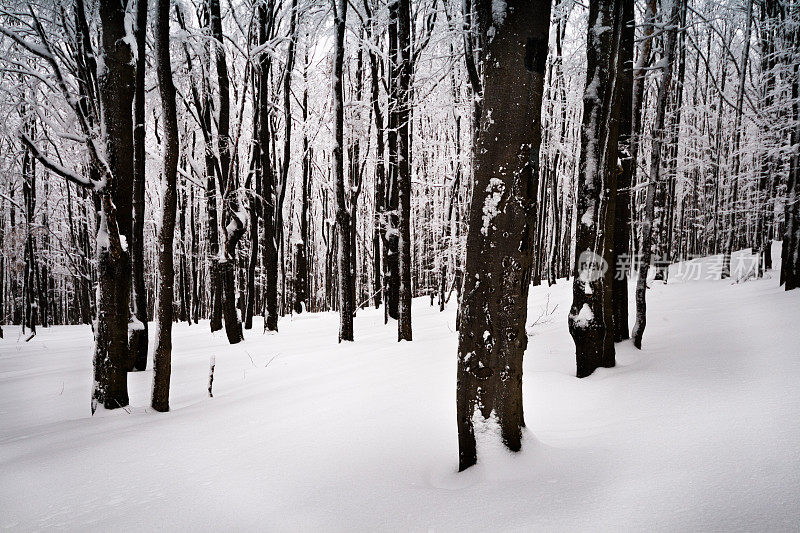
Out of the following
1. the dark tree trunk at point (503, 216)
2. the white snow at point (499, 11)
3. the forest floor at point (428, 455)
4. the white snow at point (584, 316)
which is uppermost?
the white snow at point (499, 11)

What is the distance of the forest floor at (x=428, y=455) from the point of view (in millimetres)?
1938

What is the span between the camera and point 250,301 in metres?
12.5

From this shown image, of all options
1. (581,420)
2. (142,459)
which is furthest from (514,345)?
(142,459)

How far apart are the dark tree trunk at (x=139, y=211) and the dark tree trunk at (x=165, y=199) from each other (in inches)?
32.7

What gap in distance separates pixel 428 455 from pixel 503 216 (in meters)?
1.63

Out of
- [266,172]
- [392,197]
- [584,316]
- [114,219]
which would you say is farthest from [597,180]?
[266,172]

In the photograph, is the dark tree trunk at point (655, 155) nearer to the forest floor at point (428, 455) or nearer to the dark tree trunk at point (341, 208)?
the forest floor at point (428, 455)

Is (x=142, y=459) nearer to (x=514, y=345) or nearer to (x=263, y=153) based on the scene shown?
(x=514, y=345)

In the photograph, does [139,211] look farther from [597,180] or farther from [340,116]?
[597,180]

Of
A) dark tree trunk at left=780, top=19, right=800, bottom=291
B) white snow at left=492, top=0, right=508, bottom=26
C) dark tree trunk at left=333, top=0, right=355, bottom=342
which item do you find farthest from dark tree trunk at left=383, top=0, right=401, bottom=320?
dark tree trunk at left=780, top=19, right=800, bottom=291

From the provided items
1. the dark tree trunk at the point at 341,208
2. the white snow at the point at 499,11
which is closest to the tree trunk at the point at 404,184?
the dark tree trunk at the point at 341,208

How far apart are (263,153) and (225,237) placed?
8.82 feet

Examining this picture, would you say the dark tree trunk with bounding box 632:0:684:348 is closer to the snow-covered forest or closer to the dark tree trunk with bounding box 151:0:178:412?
the snow-covered forest

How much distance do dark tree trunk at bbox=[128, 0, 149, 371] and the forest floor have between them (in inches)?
68.5
